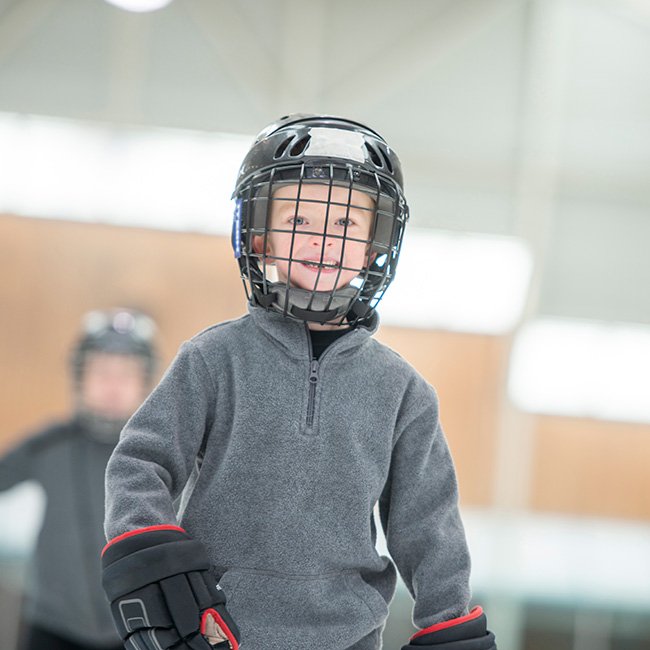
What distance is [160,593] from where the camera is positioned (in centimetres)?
109

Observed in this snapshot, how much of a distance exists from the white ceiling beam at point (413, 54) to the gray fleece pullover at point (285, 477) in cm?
412

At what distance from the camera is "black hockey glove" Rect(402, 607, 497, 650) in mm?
1229

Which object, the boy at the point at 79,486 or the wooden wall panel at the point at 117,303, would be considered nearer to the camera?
the boy at the point at 79,486

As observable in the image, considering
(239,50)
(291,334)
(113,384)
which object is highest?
(239,50)

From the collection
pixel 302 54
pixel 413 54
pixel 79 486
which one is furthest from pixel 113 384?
pixel 413 54

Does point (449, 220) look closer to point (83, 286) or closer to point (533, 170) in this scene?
point (533, 170)

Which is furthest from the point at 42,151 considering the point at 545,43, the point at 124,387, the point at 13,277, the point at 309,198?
the point at 309,198

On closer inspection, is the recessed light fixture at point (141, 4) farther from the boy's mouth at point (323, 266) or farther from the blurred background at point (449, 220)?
the boy's mouth at point (323, 266)

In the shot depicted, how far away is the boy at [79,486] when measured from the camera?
3.36m

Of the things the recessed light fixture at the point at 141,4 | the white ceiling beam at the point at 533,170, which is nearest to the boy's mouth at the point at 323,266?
the white ceiling beam at the point at 533,170

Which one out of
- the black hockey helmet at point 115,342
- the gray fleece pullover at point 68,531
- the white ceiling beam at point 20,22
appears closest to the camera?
the gray fleece pullover at point 68,531

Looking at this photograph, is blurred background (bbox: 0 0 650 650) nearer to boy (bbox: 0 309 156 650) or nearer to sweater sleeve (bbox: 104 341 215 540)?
boy (bbox: 0 309 156 650)

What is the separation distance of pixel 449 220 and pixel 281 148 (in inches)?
156

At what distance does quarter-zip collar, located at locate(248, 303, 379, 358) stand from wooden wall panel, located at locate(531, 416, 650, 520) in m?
4.00
